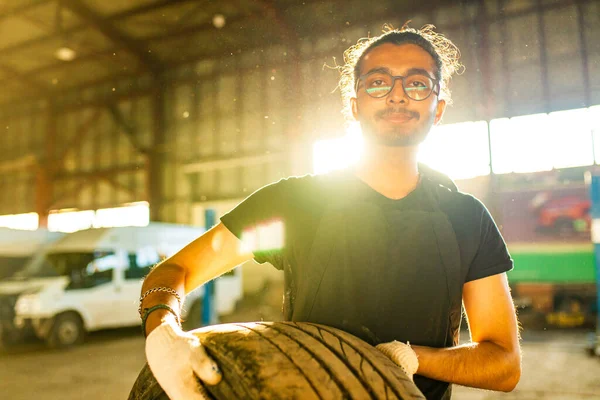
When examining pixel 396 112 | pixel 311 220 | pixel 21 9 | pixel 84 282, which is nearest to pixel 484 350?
pixel 311 220

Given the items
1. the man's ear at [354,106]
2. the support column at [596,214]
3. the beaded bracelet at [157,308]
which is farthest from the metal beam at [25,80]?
the beaded bracelet at [157,308]

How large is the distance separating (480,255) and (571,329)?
276 inches

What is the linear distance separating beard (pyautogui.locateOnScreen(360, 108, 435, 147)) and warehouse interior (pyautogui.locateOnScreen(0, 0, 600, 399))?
98.7 inches

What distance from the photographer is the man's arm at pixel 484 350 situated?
3.68 ft

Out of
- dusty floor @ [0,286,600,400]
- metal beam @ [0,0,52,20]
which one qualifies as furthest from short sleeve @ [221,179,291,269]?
metal beam @ [0,0,52,20]

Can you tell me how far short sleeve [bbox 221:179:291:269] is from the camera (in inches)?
49.6

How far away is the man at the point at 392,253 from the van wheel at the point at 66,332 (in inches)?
236

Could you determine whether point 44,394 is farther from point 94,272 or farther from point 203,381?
point 203,381

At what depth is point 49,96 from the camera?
44.0 feet

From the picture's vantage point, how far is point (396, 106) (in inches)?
51.7

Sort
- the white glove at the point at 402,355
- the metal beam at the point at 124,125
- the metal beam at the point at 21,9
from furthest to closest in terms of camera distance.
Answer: the metal beam at the point at 124,125 → the metal beam at the point at 21,9 → the white glove at the point at 402,355

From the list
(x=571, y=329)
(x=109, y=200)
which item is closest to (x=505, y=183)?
(x=571, y=329)

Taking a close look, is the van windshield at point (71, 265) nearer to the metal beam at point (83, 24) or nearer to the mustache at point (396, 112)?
the metal beam at point (83, 24)

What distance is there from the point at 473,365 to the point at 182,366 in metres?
0.67
